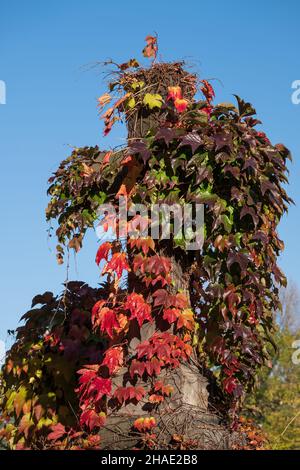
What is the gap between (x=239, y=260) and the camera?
3.79m

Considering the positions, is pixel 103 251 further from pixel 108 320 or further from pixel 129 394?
pixel 129 394

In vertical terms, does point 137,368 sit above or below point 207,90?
below

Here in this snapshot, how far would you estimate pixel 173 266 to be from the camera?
4.01 metres

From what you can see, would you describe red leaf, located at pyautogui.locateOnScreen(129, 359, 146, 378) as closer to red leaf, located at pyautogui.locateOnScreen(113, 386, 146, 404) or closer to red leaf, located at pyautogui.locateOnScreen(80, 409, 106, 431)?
red leaf, located at pyautogui.locateOnScreen(113, 386, 146, 404)

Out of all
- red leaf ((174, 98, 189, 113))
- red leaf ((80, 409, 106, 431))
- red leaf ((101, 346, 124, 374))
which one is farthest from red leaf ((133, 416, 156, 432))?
red leaf ((174, 98, 189, 113))

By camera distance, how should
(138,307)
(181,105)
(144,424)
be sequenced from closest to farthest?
1. (144,424)
2. (138,307)
3. (181,105)

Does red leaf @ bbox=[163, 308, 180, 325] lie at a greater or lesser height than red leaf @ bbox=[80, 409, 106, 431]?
greater

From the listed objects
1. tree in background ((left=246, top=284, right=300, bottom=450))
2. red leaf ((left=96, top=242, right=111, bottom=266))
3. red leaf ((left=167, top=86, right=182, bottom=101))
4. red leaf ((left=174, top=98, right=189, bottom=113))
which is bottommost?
tree in background ((left=246, top=284, right=300, bottom=450))

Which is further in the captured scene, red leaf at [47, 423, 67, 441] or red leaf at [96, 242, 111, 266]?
red leaf at [96, 242, 111, 266]

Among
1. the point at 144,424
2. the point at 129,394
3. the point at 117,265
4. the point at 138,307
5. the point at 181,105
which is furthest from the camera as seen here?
the point at 181,105

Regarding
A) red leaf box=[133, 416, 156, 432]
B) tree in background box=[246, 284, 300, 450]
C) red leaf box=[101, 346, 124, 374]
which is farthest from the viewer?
tree in background box=[246, 284, 300, 450]

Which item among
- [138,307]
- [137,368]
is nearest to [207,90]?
[138,307]

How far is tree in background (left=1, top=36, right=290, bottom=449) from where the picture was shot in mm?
3730
